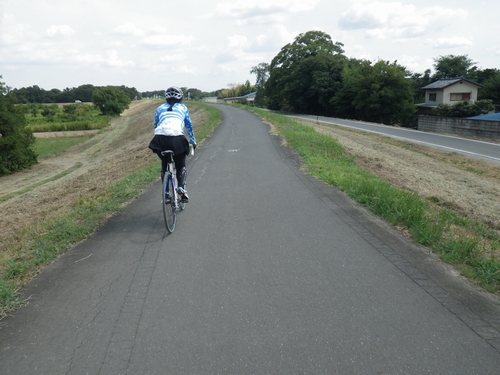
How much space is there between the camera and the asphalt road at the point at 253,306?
3.14 m

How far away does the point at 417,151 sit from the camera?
22.8 meters

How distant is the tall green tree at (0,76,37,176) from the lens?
25.9 m

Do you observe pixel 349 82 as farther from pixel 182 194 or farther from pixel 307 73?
pixel 182 194

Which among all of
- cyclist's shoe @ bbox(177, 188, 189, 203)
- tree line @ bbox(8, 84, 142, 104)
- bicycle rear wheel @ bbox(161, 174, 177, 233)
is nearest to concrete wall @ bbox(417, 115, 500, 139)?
cyclist's shoe @ bbox(177, 188, 189, 203)

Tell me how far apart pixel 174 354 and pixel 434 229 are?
4067 millimetres

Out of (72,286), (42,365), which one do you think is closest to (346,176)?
(72,286)

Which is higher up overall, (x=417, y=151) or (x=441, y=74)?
(x=441, y=74)

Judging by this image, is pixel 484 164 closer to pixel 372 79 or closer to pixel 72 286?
pixel 72 286

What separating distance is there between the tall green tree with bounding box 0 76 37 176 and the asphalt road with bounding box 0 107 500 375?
23594 mm

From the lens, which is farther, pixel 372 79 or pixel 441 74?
pixel 441 74

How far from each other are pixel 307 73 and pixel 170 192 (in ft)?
194

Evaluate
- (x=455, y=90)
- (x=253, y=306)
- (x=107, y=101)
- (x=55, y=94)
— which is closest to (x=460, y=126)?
(x=455, y=90)

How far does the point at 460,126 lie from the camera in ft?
107

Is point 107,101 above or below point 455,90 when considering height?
above
